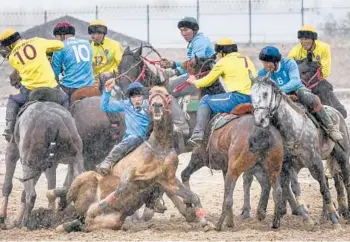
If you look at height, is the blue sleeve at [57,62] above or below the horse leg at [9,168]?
above

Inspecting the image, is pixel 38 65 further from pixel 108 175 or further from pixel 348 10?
pixel 348 10

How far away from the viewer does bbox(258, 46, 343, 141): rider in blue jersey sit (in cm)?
1284

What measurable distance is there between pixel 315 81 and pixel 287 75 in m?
1.60

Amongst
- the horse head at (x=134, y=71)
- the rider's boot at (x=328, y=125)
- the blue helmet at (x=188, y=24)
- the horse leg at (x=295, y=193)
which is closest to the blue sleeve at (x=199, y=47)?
the blue helmet at (x=188, y=24)

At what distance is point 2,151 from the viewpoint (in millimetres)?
21328

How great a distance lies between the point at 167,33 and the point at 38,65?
Result: 3303 centimetres

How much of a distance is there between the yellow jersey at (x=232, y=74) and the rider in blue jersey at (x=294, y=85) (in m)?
0.23

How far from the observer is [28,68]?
1316 cm

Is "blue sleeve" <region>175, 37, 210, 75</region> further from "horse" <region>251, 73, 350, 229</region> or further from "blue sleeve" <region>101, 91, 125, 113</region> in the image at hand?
"horse" <region>251, 73, 350, 229</region>

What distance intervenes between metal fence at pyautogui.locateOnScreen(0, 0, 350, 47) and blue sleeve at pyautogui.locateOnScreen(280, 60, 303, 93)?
27.6 m

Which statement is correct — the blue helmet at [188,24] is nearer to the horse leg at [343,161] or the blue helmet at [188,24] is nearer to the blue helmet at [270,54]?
the blue helmet at [270,54]

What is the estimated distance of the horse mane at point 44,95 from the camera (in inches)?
512

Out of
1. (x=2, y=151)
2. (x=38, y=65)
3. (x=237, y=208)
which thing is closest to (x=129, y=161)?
(x=38, y=65)

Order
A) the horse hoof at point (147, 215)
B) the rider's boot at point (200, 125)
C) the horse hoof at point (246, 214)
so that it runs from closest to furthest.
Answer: the horse hoof at point (147, 215), the rider's boot at point (200, 125), the horse hoof at point (246, 214)
